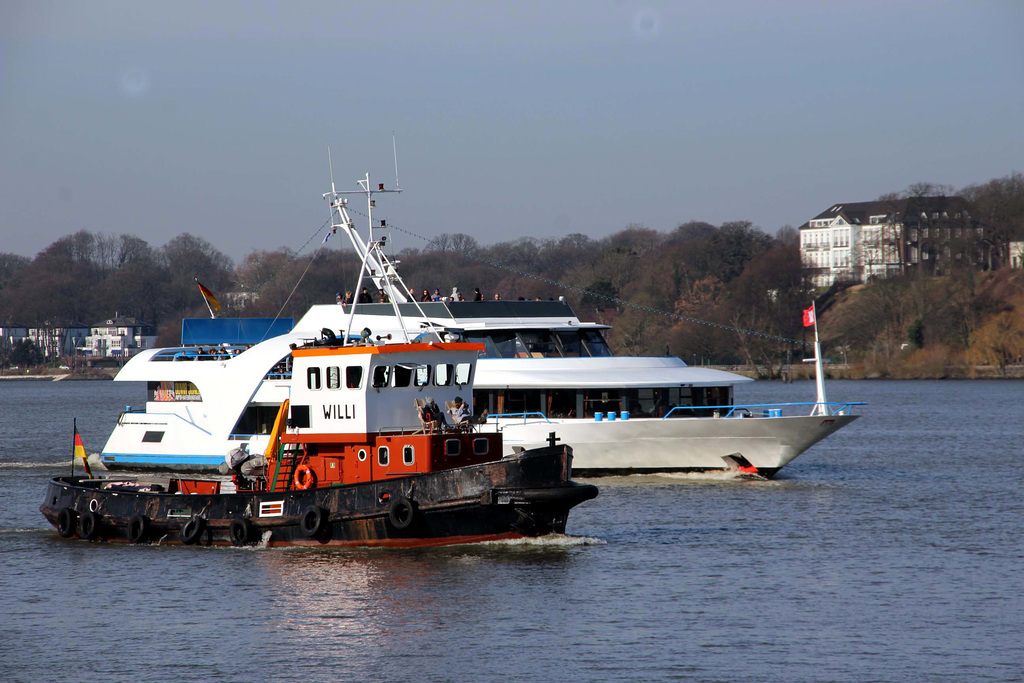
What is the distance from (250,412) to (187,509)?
1386 cm

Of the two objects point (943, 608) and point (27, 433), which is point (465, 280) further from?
point (943, 608)

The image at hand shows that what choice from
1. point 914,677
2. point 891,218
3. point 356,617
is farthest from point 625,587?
point 891,218

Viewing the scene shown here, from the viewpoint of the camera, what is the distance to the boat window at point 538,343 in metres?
39.6

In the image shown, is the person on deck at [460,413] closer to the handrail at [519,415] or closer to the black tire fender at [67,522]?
the black tire fender at [67,522]

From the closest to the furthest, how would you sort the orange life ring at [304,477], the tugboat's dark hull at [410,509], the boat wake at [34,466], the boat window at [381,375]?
1. the tugboat's dark hull at [410,509]
2. the boat window at [381,375]
3. the orange life ring at [304,477]
4. the boat wake at [34,466]

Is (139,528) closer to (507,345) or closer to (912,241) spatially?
(507,345)

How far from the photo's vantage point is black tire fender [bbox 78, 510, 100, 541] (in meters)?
27.8

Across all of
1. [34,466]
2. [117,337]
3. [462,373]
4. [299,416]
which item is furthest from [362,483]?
[117,337]

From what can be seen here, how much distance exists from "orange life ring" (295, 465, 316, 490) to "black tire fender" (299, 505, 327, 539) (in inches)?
45.7

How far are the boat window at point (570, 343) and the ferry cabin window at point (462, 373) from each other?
1233cm

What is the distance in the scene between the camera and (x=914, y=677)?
54.8 ft

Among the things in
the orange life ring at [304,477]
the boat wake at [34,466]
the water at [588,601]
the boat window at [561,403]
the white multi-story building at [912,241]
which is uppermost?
the white multi-story building at [912,241]

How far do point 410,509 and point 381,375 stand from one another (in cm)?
332

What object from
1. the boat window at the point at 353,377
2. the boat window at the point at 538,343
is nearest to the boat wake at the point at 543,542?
the boat window at the point at 353,377
